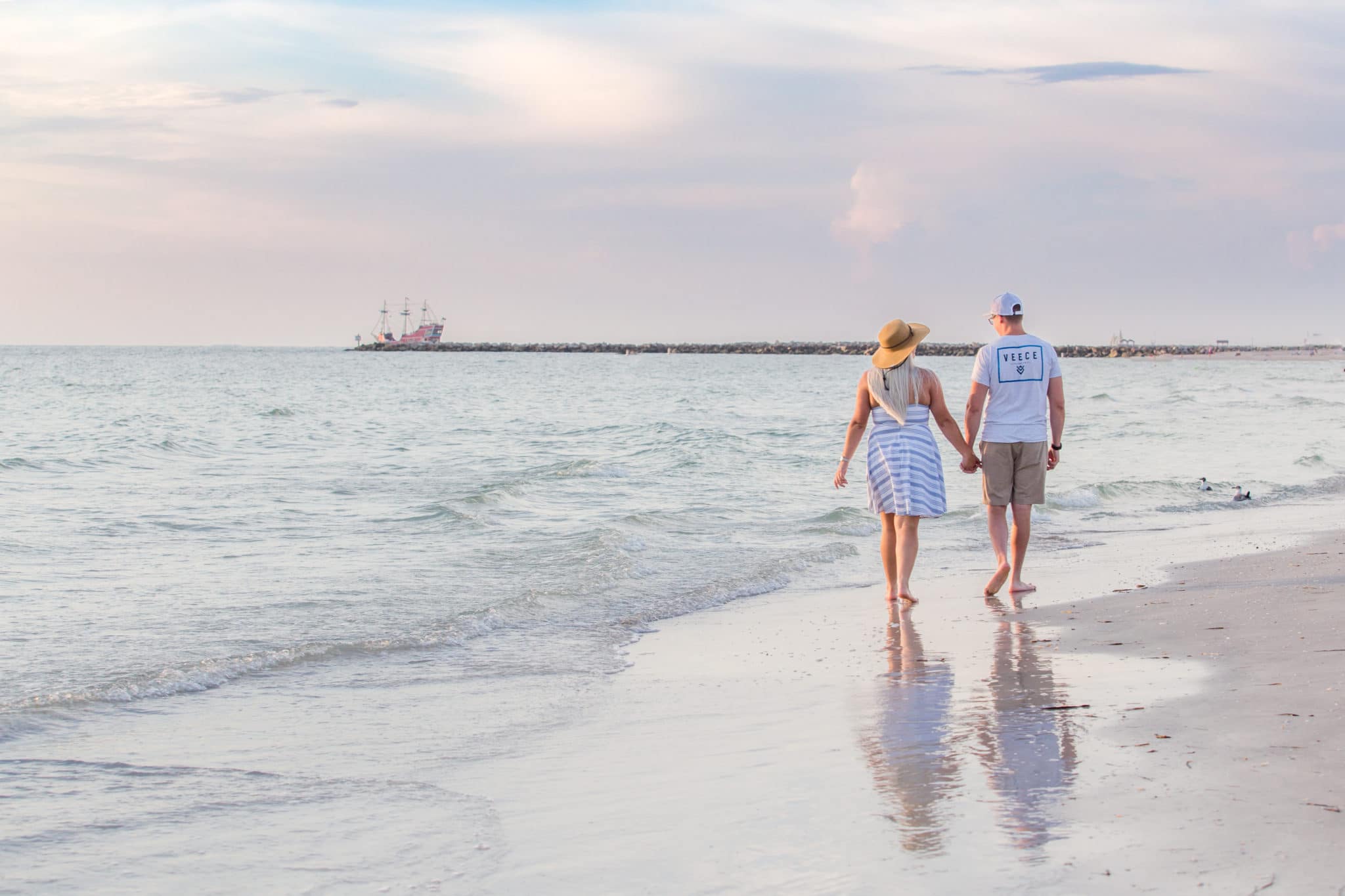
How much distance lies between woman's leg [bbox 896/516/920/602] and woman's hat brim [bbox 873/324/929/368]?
986 millimetres

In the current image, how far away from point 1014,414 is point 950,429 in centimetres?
39

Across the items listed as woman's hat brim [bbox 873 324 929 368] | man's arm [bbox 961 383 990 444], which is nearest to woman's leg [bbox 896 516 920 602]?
man's arm [bbox 961 383 990 444]

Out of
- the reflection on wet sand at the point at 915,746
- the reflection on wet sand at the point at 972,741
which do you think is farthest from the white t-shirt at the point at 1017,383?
the reflection on wet sand at the point at 915,746

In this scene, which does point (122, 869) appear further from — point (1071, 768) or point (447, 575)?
point (447, 575)

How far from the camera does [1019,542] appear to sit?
7.35 m

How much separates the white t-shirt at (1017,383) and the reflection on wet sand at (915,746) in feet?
6.16

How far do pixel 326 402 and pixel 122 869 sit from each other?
39.3 m

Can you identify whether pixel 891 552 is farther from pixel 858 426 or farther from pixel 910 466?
pixel 858 426

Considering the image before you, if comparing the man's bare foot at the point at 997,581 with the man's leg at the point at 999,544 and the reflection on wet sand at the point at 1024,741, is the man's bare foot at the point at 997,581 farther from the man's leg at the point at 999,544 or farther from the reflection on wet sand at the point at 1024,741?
the reflection on wet sand at the point at 1024,741

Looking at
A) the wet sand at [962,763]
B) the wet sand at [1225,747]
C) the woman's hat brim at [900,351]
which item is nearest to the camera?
the wet sand at [1225,747]

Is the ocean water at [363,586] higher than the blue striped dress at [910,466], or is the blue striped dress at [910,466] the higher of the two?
the blue striped dress at [910,466]

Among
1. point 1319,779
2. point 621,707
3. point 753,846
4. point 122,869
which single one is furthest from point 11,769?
point 1319,779

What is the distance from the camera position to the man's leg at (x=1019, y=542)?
7.27 m

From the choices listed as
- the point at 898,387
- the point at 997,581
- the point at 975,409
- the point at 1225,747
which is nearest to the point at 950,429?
the point at 975,409
